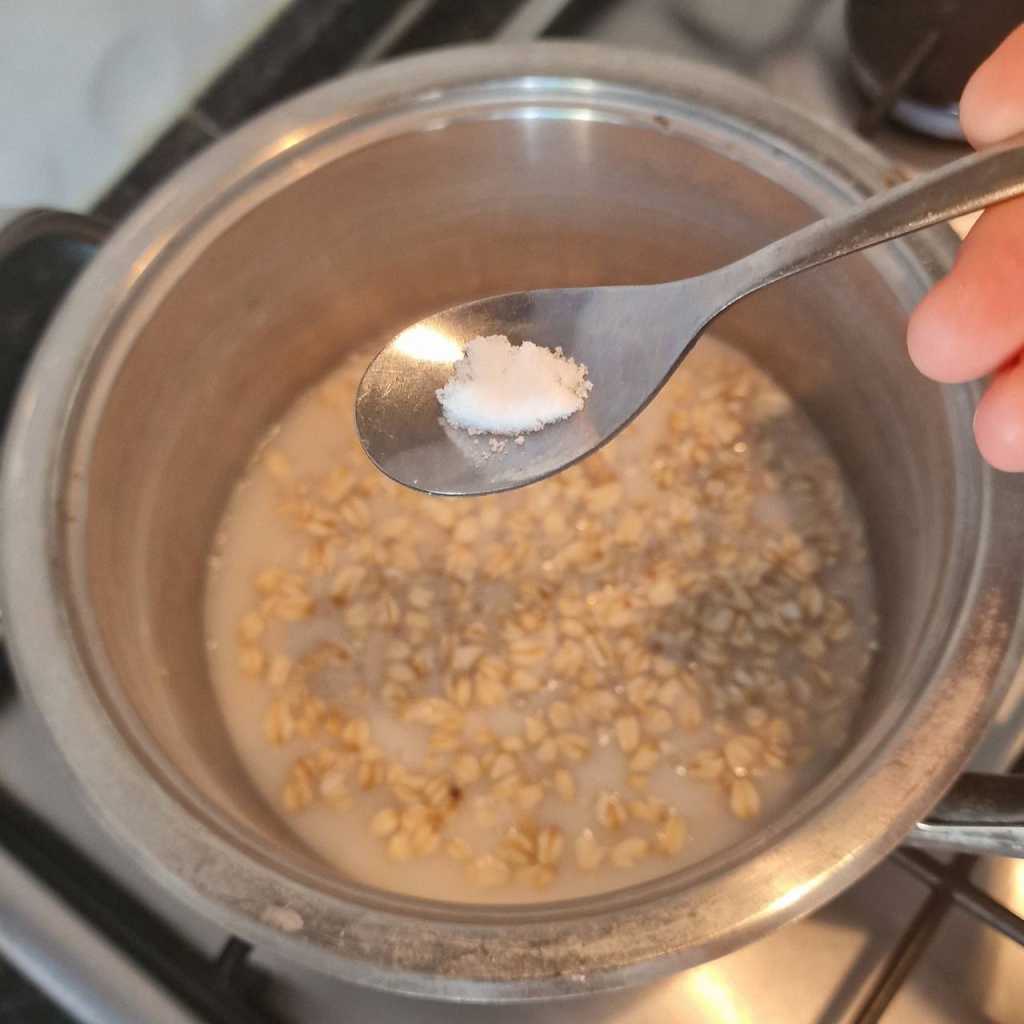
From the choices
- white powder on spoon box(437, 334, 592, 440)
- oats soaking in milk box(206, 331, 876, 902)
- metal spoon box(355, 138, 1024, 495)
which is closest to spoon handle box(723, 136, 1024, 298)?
metal spoon box(355, 138, 1024, 495)

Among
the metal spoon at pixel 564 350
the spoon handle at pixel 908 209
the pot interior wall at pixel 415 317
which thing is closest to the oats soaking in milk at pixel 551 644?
the pot interior wall at pixel 415 317

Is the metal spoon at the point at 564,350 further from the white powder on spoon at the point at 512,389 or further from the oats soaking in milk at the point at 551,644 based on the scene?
the oats soaking in milk at the point at 551,644

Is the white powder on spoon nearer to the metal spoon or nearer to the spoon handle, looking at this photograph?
the metal spoon

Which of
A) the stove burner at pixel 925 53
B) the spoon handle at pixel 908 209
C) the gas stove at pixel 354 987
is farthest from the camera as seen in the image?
the stove burner at pixel 925 53

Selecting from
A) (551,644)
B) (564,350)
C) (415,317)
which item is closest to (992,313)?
(564,350)

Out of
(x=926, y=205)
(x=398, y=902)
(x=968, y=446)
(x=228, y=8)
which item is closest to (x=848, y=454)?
(x=968, y=446)

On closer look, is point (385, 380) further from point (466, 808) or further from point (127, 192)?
point (127, 192)

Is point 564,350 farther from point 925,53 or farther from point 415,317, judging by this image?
point 925,53
